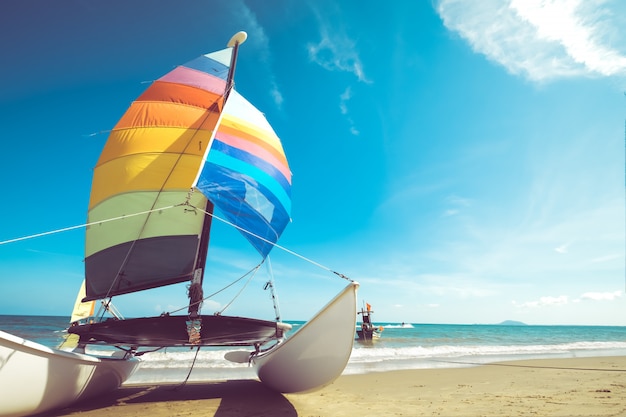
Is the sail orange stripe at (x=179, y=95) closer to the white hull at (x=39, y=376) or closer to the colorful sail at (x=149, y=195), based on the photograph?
the colorful sail at (x=149, y=195)

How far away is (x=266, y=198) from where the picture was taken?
6422 mm

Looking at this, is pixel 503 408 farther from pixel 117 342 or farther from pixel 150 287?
pixel 117 342

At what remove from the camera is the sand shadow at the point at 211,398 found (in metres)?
4.95

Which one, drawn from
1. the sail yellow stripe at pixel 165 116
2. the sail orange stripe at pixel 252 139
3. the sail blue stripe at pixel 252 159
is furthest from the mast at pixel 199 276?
the sail yellow stripe at pixel 165 116

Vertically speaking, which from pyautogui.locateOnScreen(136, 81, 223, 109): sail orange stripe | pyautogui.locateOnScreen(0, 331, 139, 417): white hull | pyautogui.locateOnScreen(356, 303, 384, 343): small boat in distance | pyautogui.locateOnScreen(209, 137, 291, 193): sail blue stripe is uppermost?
pyautogui.locateOnScreen(136, 81, 223, 109): sail orange stripe

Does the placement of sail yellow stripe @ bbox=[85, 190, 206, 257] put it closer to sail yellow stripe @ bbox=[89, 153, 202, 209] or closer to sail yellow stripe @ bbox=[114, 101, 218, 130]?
sail yellow stripe @ bbox=[89, 153, 202, 209]

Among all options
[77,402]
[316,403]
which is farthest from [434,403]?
[77,402]

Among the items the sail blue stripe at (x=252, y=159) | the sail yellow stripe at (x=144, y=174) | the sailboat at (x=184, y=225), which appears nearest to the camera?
the sailboat at (x=184, y=225)

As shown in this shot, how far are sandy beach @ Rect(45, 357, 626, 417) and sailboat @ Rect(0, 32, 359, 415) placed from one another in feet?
1.65

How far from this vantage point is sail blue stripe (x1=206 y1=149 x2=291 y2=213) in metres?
5.96

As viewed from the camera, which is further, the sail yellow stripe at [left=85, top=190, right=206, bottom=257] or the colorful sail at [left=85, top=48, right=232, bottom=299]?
the sail yellow stripe at [left=85, top=190, right=206, bottom=257]

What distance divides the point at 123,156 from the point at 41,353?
4085 mm

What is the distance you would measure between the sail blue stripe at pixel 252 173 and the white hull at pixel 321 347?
10.2ft

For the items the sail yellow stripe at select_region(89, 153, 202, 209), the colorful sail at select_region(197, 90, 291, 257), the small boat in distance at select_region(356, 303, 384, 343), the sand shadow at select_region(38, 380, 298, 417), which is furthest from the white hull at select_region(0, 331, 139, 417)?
the small boat in distance at select_region(356, 303, 384, 343)
